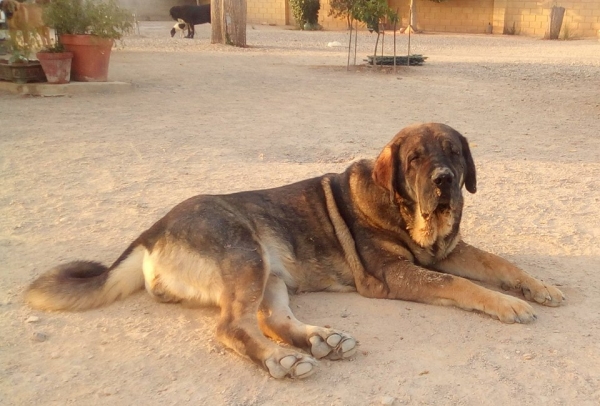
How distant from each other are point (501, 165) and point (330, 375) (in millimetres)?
4631

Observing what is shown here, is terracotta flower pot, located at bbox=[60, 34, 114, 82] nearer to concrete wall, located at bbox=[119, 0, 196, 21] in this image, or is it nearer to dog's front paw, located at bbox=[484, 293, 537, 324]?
dog's front paw, located at bbox=[484, 293, 537, 324]

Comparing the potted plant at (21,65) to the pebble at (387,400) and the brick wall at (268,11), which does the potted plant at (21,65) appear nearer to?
the pebble at (387,400)

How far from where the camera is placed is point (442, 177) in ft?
12.7

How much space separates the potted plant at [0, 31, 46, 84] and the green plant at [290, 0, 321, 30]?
20.3m

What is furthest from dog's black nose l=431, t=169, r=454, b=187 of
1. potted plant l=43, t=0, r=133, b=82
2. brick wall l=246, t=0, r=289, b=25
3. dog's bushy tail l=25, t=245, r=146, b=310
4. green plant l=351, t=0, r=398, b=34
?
brick wall l=246, t=0, r=289, b=25

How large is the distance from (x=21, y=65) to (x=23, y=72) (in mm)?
128

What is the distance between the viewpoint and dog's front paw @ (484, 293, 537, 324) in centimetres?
366

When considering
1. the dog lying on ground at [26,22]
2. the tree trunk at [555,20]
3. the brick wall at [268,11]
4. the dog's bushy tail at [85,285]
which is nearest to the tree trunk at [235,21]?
the dog lying on ground at [26,22]

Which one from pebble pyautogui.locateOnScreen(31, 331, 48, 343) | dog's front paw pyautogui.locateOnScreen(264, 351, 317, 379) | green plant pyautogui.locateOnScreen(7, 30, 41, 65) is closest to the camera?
dog's front paw pyautogui.locateOnScreen(264, 351, 317, 379)

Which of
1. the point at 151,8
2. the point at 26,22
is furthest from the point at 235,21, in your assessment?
the point at 151,8

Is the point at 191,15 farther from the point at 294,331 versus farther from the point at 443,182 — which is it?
the point at 294,331

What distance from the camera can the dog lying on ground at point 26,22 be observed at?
39.5 feet

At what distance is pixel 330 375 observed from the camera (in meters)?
3.19

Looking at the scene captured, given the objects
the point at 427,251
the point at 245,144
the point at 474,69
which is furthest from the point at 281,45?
the point at 427,251
